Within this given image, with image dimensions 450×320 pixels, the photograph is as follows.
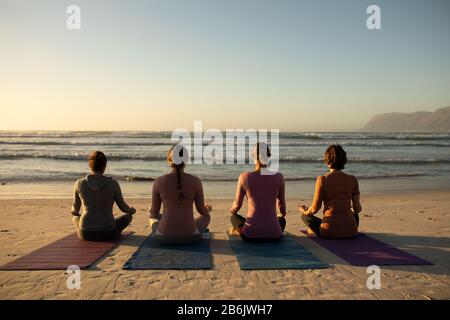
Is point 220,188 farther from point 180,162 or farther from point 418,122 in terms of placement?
point 418,122

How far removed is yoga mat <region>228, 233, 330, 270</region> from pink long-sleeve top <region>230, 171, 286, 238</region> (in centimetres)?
19

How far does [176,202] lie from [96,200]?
3.96 ft

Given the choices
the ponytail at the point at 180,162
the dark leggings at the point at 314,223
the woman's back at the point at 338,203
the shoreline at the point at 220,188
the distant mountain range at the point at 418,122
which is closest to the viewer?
the ponytail at the point at 180,162

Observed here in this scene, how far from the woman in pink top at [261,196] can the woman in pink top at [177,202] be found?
62 cm

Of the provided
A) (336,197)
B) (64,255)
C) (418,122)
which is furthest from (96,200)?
(418,122)

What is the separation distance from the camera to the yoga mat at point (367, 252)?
174 inches

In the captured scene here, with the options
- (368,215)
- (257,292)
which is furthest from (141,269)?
(368,215)

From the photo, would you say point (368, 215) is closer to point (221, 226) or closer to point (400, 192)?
point (221, 226)

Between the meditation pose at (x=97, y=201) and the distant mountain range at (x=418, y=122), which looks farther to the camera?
the distant mountain range at (x=418, y=122)

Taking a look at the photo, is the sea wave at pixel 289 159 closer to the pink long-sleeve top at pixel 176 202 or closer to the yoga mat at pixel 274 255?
the yoga mat at pixel 274 255

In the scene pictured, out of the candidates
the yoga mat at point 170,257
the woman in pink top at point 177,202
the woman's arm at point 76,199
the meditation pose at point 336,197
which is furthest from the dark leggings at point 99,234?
the meditation pose at point 336,197

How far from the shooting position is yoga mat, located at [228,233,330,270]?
14.0ft
